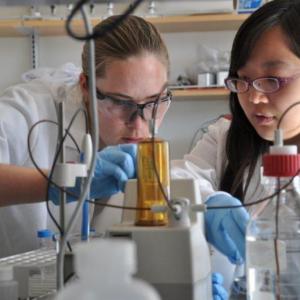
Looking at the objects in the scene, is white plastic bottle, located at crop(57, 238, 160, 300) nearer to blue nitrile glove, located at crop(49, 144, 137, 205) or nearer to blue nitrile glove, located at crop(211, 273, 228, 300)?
blue nitrile glove, located at crop(211, 273, 228, 300)

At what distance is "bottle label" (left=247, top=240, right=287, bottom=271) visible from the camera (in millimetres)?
→ 866

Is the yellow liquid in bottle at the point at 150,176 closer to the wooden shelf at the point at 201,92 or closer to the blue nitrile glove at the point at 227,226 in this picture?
the blue nitrile glove at the point at 227,226

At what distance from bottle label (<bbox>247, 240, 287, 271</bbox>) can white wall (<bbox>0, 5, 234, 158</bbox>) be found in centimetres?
217

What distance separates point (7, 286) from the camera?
0.81 meters

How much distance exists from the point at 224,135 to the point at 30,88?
0.69m

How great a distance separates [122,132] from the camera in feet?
4.75

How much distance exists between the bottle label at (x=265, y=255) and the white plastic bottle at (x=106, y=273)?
0.49 meters

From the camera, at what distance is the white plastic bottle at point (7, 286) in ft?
2.64

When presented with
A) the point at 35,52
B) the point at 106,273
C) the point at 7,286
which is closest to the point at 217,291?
the point at 7,286

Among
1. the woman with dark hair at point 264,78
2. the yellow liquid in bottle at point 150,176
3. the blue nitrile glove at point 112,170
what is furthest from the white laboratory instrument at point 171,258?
the woman with dark hair at point 264,78

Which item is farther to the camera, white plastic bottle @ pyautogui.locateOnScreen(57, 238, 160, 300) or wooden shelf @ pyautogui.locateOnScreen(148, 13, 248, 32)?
wooden shelf @ pyautogui.locateOnScreen(148, 13, 248, 32)

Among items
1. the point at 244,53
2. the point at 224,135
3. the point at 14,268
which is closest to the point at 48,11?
the point at 224,135

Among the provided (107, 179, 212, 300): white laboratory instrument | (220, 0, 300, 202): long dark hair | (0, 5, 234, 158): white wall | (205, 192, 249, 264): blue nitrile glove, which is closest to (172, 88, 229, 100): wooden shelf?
(0, 5, 234, 158): white wall

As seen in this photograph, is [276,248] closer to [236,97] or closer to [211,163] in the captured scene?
[236,97]
